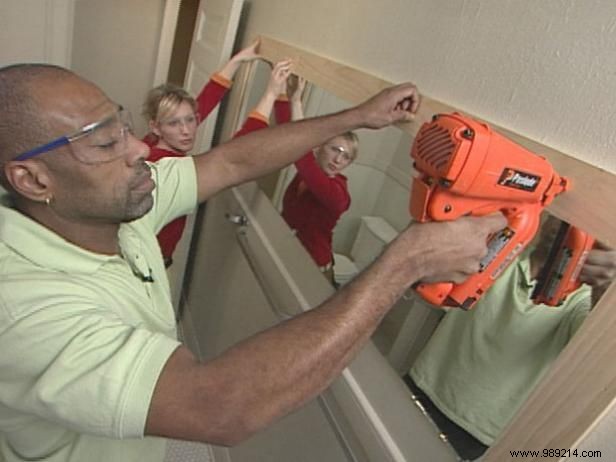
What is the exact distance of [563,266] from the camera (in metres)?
0.59

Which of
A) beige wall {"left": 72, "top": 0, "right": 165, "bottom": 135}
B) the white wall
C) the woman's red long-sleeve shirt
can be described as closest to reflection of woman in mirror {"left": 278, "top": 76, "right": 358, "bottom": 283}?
the white wall

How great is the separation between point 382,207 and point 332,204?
0.77 ft

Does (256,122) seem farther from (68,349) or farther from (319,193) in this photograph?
(68,349)

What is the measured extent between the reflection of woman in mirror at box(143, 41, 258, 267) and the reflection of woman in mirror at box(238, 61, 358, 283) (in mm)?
332

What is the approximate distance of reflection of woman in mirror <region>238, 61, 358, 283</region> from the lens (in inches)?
45.0

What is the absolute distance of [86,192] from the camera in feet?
2.39

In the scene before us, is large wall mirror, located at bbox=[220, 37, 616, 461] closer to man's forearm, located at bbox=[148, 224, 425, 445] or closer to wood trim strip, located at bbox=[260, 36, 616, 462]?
wood trim strip, located at bbox=[260, 36, 616, 462]

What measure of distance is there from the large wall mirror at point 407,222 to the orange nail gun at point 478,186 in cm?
5

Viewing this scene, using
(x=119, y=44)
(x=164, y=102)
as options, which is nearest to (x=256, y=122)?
(x=164, y=102)

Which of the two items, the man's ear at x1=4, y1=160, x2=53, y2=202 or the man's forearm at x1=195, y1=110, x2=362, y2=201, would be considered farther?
the man's forearm at x1=195, y1=110, x2=362, y2=201

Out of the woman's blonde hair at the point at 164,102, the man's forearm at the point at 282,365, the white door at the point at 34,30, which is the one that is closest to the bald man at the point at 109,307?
the man's forearm at the point at 282,365

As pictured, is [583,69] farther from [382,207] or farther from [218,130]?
[218,130]

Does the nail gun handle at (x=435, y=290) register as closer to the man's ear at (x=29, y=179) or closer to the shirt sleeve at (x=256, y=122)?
the man's ear at (x=29, y=179)

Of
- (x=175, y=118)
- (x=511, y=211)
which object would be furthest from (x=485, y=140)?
(x=175, y=118)
